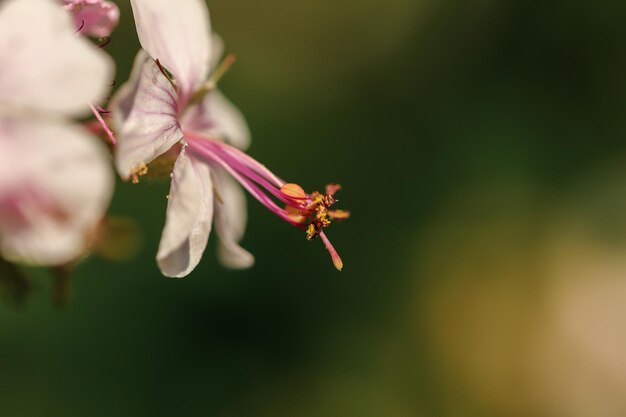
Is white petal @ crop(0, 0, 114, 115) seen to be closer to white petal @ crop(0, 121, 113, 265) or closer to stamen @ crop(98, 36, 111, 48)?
white petal @ crop(0, 121, 113, 265)

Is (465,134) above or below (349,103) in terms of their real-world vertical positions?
above

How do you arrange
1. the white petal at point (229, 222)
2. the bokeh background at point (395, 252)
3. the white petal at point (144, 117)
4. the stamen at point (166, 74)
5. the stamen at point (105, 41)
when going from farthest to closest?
the bokeh background at point (395, 252) < the white petal at point (229, 222) < the stamen at point (105, 41) < the stamen at point (166, 74) < the white petal at point (144, 117)

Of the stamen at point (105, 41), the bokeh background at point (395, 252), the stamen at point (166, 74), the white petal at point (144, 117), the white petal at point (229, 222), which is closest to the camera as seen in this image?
the white petal at point (144, 117)

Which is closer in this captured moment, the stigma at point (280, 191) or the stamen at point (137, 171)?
the stamen at point (137, 171)

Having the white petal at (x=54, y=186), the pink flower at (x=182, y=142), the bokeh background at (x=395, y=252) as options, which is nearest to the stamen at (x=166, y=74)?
the pink flower at (x=182, y=142)

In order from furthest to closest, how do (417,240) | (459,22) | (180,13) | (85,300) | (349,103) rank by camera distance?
(459,22)
(349,103)
(417,240)
(85,300)
(180,13)

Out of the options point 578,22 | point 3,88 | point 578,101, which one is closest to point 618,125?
point 578,101

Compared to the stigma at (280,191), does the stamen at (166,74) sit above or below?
above

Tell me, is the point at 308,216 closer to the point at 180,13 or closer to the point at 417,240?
the point at 180,13

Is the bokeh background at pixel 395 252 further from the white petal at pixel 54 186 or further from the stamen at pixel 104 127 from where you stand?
the white petal at pixel 54 186
